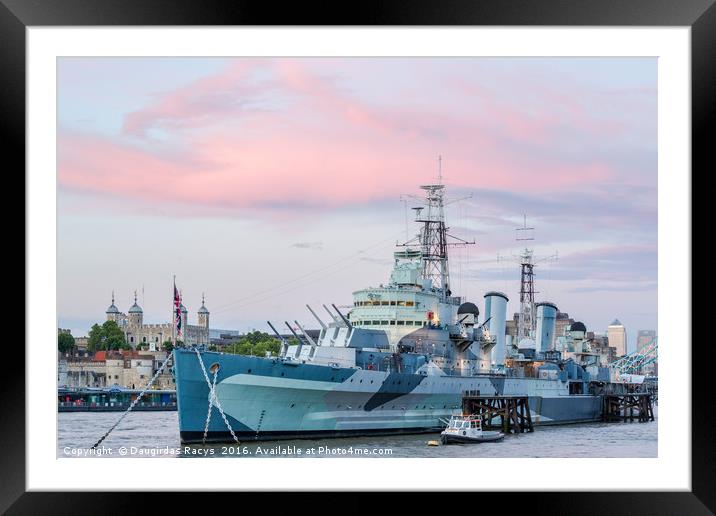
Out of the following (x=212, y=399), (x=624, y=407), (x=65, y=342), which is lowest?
(x=624, y=407)

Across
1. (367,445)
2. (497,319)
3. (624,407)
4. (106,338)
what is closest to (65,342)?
(106,338)

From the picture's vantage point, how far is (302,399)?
72.6 ft

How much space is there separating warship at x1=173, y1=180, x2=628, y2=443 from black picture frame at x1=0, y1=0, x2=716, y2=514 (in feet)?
33.9

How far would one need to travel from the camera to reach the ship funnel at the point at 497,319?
32656 mm

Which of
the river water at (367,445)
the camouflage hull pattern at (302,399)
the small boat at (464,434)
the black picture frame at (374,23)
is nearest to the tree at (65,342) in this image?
the river water at (367,445)

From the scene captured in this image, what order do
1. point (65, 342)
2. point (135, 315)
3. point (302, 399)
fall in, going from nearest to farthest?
point (302, 399) → point (65, 342) → point (135, 315)

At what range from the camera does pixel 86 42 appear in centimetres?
1099

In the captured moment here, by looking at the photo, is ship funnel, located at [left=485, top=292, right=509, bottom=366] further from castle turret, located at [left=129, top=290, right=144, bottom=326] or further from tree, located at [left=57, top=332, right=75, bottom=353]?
castle turret, located at [left=129, top=290, right=144, bottom=326]

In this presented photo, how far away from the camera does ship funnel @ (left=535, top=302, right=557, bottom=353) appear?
37250mm

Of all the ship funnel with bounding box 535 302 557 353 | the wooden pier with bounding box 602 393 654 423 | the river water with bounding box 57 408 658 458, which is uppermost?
the ship funnel with bounding box 535 302 557 353

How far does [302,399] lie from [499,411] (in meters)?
8.13

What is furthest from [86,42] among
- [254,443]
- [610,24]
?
[254,443]

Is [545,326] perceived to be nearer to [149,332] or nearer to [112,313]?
[149,332]

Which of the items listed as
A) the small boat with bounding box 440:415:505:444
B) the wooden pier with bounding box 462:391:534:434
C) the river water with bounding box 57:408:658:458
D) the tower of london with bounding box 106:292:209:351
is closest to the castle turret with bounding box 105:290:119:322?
the tower of london with bounding box 106:292:209:351
